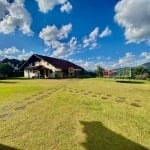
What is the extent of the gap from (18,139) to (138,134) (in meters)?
2.68

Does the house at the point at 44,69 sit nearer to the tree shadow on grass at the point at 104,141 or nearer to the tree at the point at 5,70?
the tree at the point at 5,70

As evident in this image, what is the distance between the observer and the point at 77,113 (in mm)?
6293

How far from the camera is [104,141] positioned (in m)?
4.06

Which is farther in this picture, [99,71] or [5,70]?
[99,71]

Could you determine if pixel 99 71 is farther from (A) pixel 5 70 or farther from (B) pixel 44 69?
(A) pixel 5 70

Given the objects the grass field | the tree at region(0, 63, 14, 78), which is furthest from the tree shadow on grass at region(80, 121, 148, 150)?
the tree at region(0, 63, 14, 78)

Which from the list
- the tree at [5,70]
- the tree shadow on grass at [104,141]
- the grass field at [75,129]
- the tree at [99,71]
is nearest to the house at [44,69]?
the tree at [5,70]

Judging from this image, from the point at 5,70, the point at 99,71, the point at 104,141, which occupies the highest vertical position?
the point at 5,70

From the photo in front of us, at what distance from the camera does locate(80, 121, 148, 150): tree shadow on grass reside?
377 cm

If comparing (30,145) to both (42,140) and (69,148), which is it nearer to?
(42,140)

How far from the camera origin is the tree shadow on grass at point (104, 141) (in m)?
3.77

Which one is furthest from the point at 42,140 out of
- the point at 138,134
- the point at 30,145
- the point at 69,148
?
the point at 138,134

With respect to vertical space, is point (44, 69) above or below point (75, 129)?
above

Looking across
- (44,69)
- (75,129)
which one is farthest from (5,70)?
(75,129)
